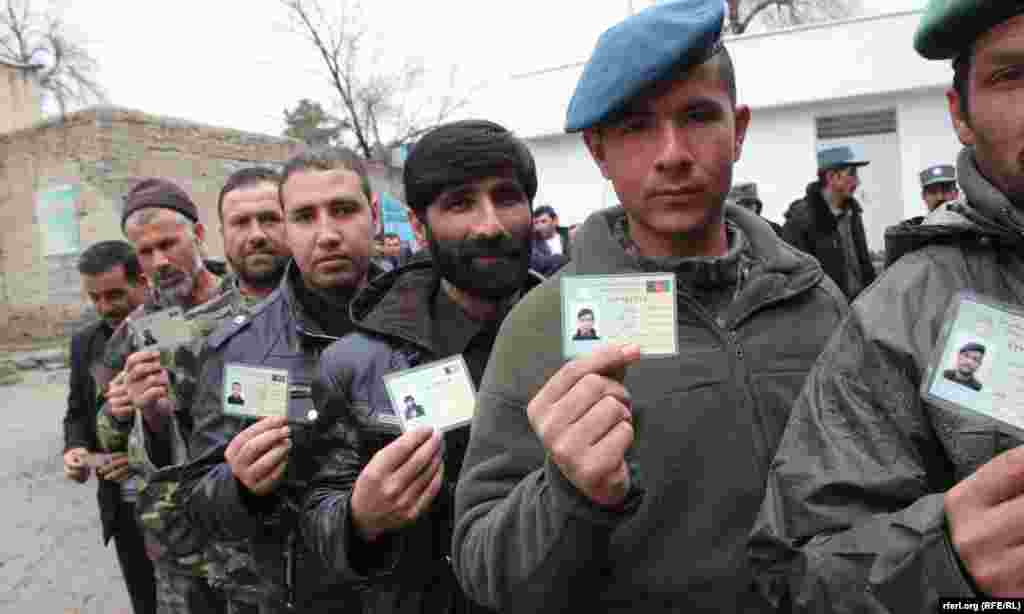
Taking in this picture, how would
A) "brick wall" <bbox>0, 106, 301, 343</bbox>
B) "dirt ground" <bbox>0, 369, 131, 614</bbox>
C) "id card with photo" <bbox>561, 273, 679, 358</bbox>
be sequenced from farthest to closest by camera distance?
"brick wall" <bbox>0, 106, 301, 343</bbox>
"dirt ground" <bbox>0, 369, 131, 614</bbox>
"id card with photo" <bbox>561, 273, 679, 358</bbox>

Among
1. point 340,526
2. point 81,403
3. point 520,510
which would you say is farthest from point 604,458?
point 81,403

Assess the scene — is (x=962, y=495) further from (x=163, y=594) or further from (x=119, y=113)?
(x=119, y=113)

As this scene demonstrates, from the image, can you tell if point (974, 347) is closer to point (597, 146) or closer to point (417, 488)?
point (597, 146)

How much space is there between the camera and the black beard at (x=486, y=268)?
82.3 inches

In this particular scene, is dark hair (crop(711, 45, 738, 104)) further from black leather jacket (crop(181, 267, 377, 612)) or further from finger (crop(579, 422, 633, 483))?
black leather jacket (crop(181, 267, 377, 612))

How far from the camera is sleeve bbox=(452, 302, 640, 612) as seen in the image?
1.11 m

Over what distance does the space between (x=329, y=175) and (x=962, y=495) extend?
2208mm

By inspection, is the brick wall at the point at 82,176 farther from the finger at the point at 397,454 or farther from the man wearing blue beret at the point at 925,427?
the man wearing blue beret at the point at 925,427

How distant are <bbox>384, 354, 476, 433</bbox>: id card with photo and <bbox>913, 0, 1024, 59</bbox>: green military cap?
1086mm

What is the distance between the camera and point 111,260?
12.1 feet

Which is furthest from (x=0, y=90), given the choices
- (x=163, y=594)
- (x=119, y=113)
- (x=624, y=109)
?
(x=624, y=109)

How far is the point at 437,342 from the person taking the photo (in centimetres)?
203

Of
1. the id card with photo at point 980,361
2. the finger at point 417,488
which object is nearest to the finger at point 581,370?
the id card with photo at point 980,361

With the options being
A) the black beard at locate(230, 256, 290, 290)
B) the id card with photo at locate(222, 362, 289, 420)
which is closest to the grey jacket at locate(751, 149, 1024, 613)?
the id card with photo at locate(222, 362, 289, 420)
